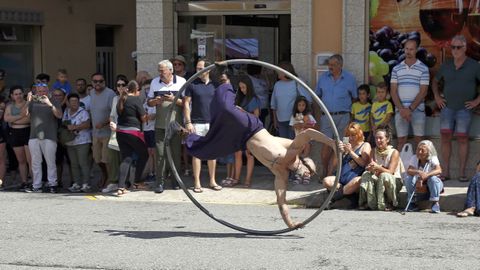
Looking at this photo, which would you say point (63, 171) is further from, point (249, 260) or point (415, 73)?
point (249, 260)

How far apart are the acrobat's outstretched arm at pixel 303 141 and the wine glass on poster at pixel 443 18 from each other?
15.8 ft

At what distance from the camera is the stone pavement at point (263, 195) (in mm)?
11219

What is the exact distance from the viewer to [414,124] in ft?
41.0

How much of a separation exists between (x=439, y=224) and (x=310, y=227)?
1650 millimetres

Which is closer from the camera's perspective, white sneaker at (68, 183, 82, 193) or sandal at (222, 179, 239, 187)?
sandal at (222, 179, 239, 187)

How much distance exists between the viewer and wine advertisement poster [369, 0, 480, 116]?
1268cm

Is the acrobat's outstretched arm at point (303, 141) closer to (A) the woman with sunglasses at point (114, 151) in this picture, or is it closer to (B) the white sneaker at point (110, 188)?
(A) the woman with sunglasses at point (114, 151)

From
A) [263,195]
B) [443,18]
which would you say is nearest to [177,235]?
[263,195]

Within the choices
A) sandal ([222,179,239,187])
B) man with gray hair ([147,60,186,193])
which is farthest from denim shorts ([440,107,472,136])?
man with gray hair ([147,60,186,193])

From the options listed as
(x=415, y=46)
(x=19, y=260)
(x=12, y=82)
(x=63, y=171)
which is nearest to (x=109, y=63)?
(x=12, y=82)

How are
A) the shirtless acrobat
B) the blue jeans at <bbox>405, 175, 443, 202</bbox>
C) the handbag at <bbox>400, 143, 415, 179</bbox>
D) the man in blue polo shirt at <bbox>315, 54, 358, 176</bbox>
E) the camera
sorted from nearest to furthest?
the shirtless acrobat, the blue jeans at <bbox>405, 175, 443, 202</bbox>, the handbag at <bbox>400, 143, 415, 179</bbox>, the man in blue polo shirt at <bbox>315, 54, 358, 176</bbox>, the camera

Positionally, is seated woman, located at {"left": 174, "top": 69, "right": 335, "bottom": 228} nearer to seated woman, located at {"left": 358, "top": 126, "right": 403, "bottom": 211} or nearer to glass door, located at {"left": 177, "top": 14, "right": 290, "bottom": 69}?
seated woman, located at {"left": 358, "top": 126, "right": 403, "bottom": 211}

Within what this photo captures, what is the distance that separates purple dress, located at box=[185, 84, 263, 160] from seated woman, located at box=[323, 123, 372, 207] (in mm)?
2245

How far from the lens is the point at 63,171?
15.0 metres
